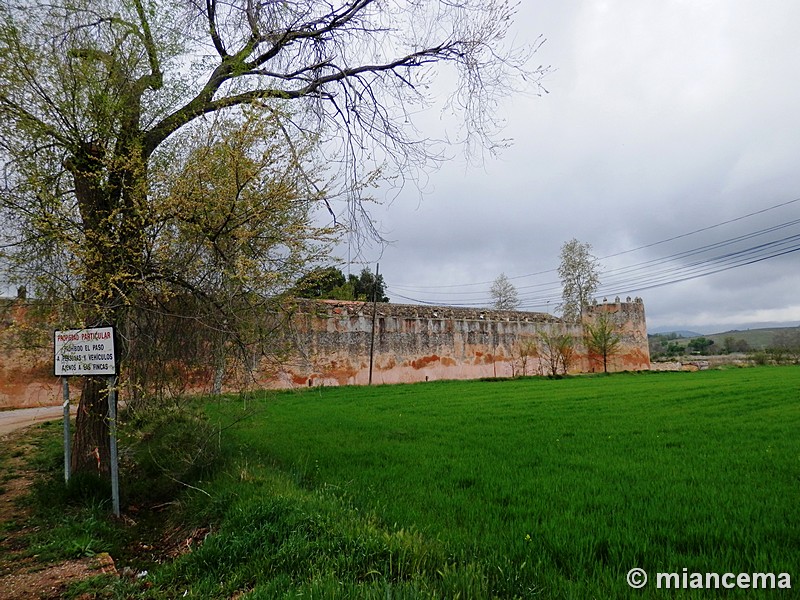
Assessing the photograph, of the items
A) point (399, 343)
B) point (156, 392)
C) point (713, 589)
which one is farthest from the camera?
point (399, 343)

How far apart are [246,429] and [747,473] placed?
886 centimetres

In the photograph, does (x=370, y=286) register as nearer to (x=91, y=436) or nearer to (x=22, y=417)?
(x=22, y=417)

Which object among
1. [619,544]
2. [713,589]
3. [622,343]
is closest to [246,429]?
[619,544]

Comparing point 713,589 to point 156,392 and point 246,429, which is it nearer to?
point 156,392

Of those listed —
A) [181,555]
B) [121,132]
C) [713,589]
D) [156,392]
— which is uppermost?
[121,132]

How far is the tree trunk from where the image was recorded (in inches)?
261

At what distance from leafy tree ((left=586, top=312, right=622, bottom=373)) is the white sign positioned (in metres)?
34.8

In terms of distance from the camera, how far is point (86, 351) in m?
5.53

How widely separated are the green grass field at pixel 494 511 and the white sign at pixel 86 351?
181 cm

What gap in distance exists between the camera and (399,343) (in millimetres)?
27375

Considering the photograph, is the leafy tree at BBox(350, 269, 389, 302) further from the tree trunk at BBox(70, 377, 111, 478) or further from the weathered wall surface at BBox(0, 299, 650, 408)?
the tree trunk at BBox(70, 377, 111, 478)

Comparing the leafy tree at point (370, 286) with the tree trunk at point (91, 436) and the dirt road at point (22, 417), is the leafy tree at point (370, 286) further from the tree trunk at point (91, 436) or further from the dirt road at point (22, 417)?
the tree trunk at point (91, 436)

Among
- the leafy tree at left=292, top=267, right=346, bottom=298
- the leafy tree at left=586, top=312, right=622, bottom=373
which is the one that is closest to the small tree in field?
the leafy tree at left=586, top=312, right=622, bottom=373

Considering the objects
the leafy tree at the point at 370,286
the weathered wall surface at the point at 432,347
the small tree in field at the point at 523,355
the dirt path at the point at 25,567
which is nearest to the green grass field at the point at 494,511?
the dirt path at the point at 25,567
